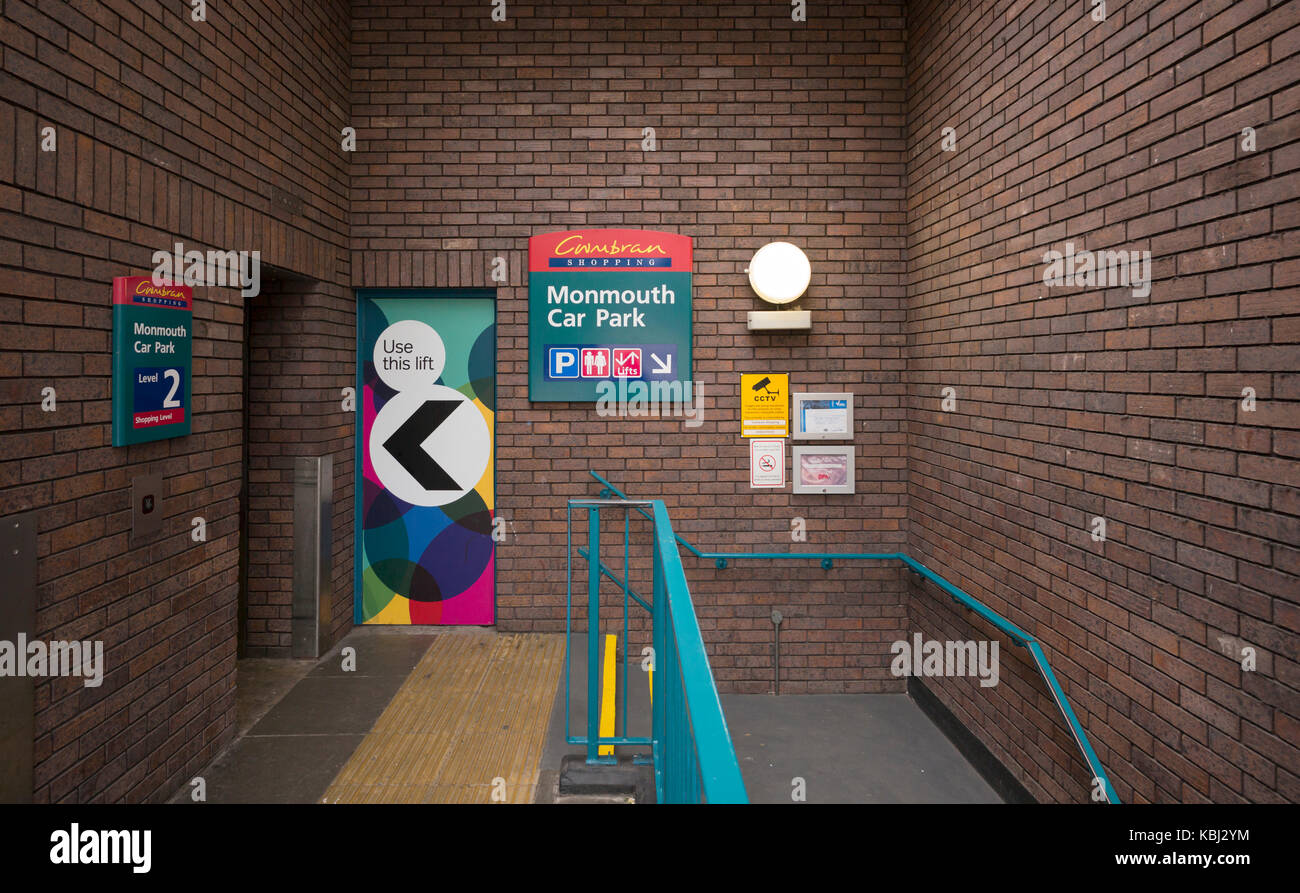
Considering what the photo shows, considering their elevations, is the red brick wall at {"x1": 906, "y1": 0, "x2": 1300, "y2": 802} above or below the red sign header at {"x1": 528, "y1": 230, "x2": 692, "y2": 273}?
below

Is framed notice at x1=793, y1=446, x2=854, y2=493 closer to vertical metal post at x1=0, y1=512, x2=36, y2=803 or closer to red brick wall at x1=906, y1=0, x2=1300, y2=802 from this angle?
red brick wall at x1=906, y1=0, x2=1300, y2=802

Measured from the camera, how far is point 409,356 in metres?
5.39

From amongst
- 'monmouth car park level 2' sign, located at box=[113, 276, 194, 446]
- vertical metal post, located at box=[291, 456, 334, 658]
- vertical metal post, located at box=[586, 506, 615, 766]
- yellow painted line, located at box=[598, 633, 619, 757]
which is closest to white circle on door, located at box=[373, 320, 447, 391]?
vertical metal post, located at box=[291, 456, 334, 658]

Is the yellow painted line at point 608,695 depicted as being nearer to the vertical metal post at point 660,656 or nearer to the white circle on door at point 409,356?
the vertical metal post at point 660,656

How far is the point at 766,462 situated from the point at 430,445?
239 cm

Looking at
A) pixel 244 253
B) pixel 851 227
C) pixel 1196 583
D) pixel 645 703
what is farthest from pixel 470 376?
pixel 1196 583

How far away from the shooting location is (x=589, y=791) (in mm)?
3318

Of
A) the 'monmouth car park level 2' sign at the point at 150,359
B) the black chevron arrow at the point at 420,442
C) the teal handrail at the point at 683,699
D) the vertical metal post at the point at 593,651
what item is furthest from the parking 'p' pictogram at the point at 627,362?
the 'monmouth car park level 2' sign at the point at 150,359

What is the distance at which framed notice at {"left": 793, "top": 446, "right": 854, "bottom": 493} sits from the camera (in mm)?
5285

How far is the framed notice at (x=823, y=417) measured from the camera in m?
5.27

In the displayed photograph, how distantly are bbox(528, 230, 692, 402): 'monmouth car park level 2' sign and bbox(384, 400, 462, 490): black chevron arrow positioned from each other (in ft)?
2.36

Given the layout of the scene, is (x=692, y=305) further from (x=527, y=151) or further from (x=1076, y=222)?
(x=1076, y=222)

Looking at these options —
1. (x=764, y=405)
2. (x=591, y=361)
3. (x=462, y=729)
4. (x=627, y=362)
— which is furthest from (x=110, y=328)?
(x=764, y=405)

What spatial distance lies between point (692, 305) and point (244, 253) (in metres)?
2.74
